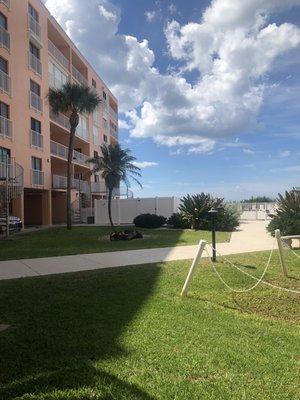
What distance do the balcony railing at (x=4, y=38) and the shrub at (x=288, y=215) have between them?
18856 mm

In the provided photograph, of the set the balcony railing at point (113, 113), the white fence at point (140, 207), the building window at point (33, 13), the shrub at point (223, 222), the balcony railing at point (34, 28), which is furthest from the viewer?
the balcony railing at point (113, 113)

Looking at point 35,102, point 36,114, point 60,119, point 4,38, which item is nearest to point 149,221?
point 36,114

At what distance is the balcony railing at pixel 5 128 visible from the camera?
26.6 metres

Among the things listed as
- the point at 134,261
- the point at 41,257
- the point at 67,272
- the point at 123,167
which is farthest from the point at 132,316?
the point at 123,167

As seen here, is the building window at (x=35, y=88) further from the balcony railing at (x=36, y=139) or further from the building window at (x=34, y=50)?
the balcony railing at (x=36, y=139)

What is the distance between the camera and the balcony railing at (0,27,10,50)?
87.2ft

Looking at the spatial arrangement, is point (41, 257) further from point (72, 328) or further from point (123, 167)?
point (123, 167)

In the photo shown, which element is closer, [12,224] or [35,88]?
[12,224]

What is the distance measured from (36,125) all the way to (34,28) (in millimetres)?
6806

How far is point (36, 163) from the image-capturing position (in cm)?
3238

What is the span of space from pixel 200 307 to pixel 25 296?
2860 mm

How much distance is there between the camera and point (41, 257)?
12359mm

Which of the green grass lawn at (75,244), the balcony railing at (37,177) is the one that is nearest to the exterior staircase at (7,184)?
the green grass lawn at (75,244)

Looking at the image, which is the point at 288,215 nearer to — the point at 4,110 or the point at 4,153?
the point at 4,153
